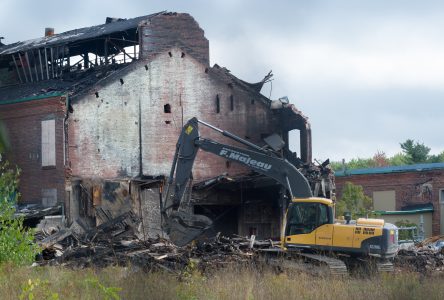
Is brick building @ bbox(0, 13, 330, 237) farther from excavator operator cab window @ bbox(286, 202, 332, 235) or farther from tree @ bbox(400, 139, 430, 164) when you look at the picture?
tree @ bbox(400, 139, 430, 164)

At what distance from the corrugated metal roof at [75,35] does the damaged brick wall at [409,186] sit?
735 inches

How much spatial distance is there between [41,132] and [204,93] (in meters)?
8.30

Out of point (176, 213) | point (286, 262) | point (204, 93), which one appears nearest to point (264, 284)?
point (286, 262)

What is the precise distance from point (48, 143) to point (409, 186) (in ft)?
77.3

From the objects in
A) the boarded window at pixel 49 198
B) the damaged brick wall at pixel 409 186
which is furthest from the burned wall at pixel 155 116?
the damaged brick wall at pixel 409 186

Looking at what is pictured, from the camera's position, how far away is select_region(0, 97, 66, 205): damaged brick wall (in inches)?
1226

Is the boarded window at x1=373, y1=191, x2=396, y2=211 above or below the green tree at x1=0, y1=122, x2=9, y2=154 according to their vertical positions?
below

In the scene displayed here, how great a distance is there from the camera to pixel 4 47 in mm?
40312

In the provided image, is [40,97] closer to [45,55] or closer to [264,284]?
[45,55]

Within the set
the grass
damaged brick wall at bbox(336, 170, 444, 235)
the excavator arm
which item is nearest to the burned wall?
the excavator arm

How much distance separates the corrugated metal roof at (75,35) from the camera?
117 ft

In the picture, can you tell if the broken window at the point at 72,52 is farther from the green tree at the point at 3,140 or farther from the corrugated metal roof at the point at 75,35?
the green tree at the point at 3,140

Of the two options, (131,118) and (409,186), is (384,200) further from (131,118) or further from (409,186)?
(131,118)

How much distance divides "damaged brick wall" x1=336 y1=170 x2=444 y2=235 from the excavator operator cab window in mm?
26052
